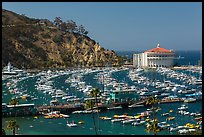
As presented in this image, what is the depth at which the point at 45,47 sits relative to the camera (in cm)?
5912

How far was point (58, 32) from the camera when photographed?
2539 inches

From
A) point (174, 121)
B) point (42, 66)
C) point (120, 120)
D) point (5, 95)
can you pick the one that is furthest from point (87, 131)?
point (42, 66)

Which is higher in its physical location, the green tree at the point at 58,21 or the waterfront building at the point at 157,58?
the green tree at the point at 58,21

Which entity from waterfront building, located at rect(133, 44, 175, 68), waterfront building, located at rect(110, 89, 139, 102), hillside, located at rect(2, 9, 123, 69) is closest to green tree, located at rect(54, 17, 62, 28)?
hillside, located at rect(2, 9, 123, 69)

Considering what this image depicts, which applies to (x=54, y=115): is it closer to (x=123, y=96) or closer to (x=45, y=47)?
(x=123, y=96)

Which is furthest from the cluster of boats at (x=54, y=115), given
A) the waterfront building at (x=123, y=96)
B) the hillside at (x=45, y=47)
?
the hillside at (x=45, y=47)

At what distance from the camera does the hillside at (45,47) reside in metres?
53.1

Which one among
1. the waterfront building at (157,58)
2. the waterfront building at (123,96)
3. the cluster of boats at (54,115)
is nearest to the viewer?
the cluster of boats at (54,115)

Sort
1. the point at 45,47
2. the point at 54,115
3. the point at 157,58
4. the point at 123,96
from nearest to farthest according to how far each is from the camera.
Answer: the point at 54,115 < the point at 123,96 < the point at 45,47 < the point at 157,58

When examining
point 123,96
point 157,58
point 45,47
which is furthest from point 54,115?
point 157,58

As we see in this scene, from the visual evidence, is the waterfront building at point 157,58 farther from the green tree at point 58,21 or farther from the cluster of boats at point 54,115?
the cluster of boats at point 54,115

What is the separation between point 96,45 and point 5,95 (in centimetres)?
3646

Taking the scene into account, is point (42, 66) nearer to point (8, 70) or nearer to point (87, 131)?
point (8, 70)

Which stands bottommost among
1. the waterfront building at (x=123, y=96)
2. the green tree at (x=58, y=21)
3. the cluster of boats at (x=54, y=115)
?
the cluster of boats at (x=54, y=115)
